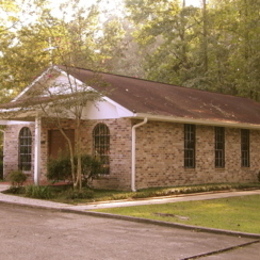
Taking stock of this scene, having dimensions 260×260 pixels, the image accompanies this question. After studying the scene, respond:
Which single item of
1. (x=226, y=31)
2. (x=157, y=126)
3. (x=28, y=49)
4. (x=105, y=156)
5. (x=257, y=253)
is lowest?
(x=257, y=253)

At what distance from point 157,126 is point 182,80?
17.1 m

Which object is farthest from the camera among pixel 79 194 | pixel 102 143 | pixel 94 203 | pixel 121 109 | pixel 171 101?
pixel 171 101

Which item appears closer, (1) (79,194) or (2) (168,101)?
(1) (79,194)

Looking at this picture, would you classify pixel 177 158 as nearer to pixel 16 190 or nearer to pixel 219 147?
→ pixel 219 147

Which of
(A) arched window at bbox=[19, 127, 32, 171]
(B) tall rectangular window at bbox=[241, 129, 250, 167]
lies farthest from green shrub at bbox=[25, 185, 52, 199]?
(B) tall rectangular window at bbox=[241, 129, 250, 167]

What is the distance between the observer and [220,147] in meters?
21.8

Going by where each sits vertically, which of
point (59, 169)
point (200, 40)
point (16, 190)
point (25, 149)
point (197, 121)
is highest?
point (200, 40)

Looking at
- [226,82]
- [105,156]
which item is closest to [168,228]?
[105,156]

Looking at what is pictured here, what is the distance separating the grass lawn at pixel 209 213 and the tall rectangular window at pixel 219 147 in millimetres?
5601

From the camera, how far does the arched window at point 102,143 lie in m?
18.3

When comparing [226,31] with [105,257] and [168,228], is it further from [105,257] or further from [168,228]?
[105,257]

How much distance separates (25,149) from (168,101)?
22.3 ft

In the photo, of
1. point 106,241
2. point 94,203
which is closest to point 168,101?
point 94,203

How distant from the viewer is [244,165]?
23.2m
